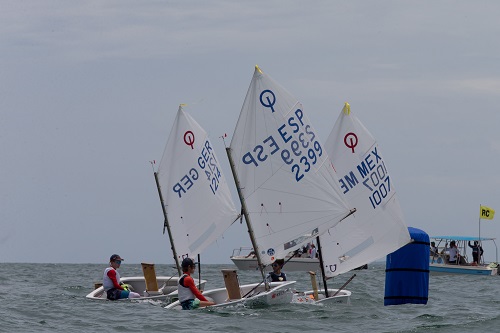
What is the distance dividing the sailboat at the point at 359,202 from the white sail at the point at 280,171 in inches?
50.5

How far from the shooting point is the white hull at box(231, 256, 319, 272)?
51375 millimetres

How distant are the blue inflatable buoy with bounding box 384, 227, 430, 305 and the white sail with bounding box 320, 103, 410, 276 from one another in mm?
443

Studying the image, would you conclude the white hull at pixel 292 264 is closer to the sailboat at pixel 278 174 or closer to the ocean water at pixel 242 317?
the ocean water at pixel 242 317

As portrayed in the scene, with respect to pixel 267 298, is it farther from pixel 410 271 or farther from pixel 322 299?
pixel 410 271

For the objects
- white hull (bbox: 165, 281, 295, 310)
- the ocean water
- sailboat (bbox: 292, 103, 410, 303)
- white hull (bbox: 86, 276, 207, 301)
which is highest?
sailboat (bbox: 292, 103, 410, 303)

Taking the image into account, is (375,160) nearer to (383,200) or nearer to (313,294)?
(383,200)

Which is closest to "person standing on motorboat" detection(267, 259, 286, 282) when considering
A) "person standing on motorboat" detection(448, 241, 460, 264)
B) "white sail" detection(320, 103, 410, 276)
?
"white sail" detection(320, 103, 410, 276)

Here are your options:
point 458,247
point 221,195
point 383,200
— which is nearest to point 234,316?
point 383,200

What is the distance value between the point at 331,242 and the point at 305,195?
187cm

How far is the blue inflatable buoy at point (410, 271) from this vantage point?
2207cm

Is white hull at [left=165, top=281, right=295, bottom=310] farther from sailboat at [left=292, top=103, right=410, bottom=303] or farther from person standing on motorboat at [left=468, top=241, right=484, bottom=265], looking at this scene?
person standing on motorboat at [left=468, top=241, right=484, bottom=265]

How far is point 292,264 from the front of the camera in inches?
2056

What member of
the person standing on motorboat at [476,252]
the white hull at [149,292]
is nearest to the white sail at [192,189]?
the white hull at [149,292]

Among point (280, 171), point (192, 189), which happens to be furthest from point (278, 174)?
point (192, 189)
